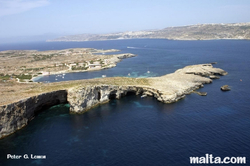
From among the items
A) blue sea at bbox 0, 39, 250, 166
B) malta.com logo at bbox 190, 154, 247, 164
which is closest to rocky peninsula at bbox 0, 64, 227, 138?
blue sea at bbox 0, 39, 250, 166

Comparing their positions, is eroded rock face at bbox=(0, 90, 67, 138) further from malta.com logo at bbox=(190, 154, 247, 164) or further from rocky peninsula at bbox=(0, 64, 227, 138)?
malta.com logo at bbox=(190, 154, 247, 164)

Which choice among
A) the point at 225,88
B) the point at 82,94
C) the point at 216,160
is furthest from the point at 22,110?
the point at 225,88

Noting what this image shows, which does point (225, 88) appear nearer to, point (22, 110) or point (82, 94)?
point (82, 94)

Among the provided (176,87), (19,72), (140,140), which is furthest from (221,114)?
(19,72)

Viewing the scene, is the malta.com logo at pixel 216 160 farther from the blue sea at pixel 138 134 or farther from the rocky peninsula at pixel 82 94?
the rocky peninsula at pixel 82 94

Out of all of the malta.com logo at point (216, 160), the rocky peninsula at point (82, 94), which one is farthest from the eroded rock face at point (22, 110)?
the malta.com logo at point (216, 160)

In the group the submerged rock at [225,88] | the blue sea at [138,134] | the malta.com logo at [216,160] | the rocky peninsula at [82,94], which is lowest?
the malta.com logo at [216,160]

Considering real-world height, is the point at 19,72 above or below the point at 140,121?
above

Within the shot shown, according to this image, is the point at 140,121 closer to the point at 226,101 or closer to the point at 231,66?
the point at 226,101
